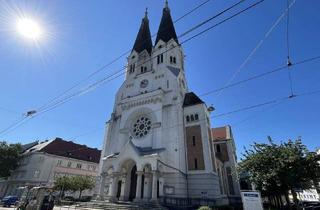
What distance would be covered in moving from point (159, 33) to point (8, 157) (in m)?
40.7

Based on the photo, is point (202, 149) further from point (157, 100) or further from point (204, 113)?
point (157, 100)

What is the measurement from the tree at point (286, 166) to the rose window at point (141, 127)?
15029 mm

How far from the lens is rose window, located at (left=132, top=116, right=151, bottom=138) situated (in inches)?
1170

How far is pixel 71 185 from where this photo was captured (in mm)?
29453

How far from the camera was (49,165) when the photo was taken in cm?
3906

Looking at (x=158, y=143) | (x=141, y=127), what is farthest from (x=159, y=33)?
(x=158, y=143)

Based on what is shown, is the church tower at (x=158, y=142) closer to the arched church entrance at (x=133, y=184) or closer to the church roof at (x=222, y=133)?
the arched church entrance at (x=133, y=184)

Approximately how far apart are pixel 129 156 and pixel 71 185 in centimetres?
1218

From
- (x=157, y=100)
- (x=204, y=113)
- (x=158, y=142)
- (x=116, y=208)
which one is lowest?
(x=116, y=208)

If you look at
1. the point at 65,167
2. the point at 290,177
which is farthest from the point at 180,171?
the point at 65,167

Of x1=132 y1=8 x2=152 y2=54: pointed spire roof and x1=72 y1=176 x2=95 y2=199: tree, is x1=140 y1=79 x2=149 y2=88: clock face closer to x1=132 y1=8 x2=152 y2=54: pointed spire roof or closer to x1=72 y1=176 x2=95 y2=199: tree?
x1=132 y1=8 x2=152 y2=54: pointed spire roof

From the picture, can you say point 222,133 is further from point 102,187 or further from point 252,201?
point 252,201

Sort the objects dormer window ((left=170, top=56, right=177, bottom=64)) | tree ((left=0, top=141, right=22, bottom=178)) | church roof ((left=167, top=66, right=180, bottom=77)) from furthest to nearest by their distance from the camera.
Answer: tree ((left=0, top=141, right=22, bottom=178)) < dormer window ((left=170, top=56, right=177, bottom=64)) < church roof ((left=167, top=66, right=180, bottom=77))

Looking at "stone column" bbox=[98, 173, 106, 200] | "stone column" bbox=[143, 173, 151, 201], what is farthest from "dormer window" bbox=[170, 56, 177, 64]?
"stone column" bbox=[98, 173, 106, 200]
